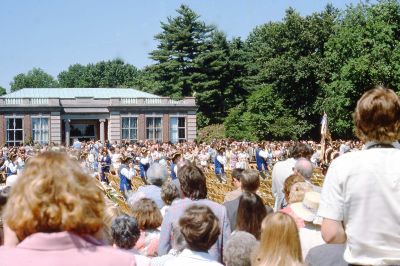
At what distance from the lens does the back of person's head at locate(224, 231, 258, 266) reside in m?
5.22

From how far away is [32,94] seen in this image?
5638 centimetres

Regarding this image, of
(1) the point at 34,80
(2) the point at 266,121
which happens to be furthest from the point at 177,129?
(1) the point at 34,80

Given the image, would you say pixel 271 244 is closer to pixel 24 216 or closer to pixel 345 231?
pixel 345 231

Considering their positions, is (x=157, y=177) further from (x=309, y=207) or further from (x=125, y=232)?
(x=309, y=207)

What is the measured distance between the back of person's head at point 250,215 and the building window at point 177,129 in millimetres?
47525

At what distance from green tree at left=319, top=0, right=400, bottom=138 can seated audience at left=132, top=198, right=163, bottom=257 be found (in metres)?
43.8

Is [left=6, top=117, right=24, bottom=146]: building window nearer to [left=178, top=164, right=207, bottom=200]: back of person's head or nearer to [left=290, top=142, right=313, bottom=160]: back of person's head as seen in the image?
[left=290, top=142, right=313, bottom=160]: back of person's head

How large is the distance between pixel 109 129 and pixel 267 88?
46.5ft

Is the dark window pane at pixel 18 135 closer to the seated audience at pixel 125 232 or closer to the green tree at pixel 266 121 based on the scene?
the green tree at pixel 266 121

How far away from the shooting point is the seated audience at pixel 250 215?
251 inches

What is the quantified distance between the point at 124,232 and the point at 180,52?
64561mm

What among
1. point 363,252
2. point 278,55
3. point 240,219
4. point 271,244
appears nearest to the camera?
point 363,252

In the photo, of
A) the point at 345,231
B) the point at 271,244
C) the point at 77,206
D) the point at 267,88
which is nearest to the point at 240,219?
the point at 271,244

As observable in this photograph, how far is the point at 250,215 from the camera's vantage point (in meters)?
6.41
